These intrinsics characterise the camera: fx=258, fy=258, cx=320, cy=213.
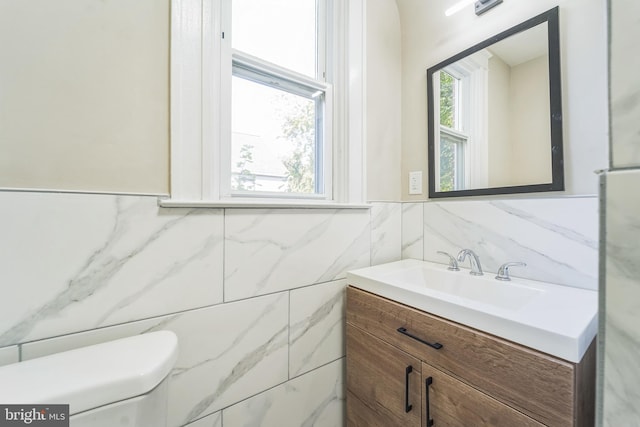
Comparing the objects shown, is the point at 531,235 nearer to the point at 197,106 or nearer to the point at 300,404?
the point at 300,404

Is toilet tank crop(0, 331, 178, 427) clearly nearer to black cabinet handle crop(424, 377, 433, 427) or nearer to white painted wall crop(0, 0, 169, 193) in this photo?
white painted wall crop(0, 0, 169, 193)

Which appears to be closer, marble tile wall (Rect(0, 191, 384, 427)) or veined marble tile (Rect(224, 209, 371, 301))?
marble tile wall (Rect(0, 191, 384, 427))

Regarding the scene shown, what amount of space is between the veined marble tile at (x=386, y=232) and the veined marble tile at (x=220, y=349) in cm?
55

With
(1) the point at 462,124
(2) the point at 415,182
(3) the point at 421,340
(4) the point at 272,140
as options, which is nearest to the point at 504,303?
(3) the point at 421,340

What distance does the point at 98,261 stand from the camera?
0.70 metres

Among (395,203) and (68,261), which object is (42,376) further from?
(395,203)

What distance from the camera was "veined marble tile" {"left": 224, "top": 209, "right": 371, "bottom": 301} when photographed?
91 cm

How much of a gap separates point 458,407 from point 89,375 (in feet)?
2.93

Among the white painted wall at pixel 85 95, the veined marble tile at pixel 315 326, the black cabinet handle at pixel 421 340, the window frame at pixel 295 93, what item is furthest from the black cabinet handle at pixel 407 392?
the white painted wall at pixel 85 95

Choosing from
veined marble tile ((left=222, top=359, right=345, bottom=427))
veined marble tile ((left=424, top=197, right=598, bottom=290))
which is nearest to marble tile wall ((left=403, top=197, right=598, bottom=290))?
veined marble tile ((left=424, top=197, right=598, bottom=290))

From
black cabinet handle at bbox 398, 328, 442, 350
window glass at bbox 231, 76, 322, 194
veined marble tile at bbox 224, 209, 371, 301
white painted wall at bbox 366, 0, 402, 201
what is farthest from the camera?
white painted wall at bbox 366, 0, 402, 201

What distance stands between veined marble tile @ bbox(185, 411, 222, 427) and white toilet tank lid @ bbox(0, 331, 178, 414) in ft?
1.28

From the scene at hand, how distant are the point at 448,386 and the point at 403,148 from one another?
3.70 feet

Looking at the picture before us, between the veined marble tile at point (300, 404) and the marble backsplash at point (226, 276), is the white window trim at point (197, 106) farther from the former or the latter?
the veined marble tile at point (300, 404)
